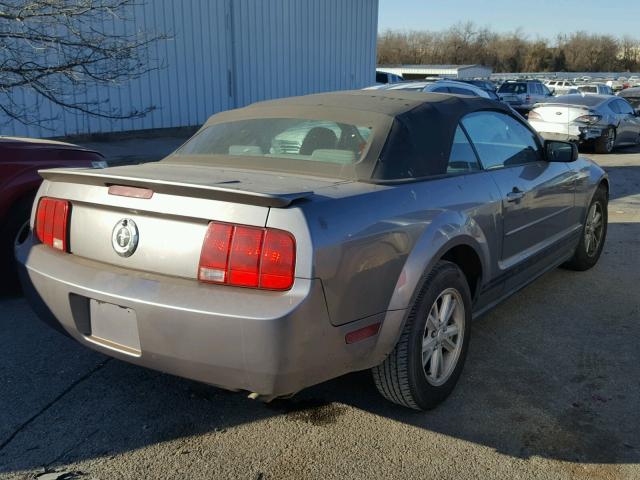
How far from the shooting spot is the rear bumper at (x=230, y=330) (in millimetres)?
2406

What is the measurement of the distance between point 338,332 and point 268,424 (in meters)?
0.78

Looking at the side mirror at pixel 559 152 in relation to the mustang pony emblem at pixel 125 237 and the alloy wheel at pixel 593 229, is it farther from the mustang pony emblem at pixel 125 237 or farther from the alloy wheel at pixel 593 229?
the mustang pony emblem at pixel 125 237

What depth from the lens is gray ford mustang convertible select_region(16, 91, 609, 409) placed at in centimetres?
246

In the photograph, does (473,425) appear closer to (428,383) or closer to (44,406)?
(428,383)

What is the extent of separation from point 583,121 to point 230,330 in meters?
14.4

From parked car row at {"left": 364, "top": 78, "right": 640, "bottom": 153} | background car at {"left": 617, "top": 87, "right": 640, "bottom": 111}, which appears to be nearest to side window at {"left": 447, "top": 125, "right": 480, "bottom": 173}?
parked car row at {"left": 364, "top": 78, "right": 640, "bottom": 153}

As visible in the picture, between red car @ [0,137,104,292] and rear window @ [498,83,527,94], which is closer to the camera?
red car @ [0,137,104,292]

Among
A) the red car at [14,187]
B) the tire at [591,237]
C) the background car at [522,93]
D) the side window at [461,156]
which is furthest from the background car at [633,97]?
the red car at [14,187]

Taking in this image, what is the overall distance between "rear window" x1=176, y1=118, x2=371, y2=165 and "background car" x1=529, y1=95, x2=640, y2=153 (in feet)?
40.9

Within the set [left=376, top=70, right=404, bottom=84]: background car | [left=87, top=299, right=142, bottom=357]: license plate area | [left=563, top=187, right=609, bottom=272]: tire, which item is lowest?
[left=563, top=187, right=609, bottom=272]: tire

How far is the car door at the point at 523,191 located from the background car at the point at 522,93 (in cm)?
2455

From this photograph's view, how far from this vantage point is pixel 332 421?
309cm

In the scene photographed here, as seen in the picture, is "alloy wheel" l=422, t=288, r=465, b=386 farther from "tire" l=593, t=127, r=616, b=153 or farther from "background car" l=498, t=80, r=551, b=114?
"background car" l=498, t=80, r=551, b=114

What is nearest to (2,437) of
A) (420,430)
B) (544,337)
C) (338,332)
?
(338,332)
